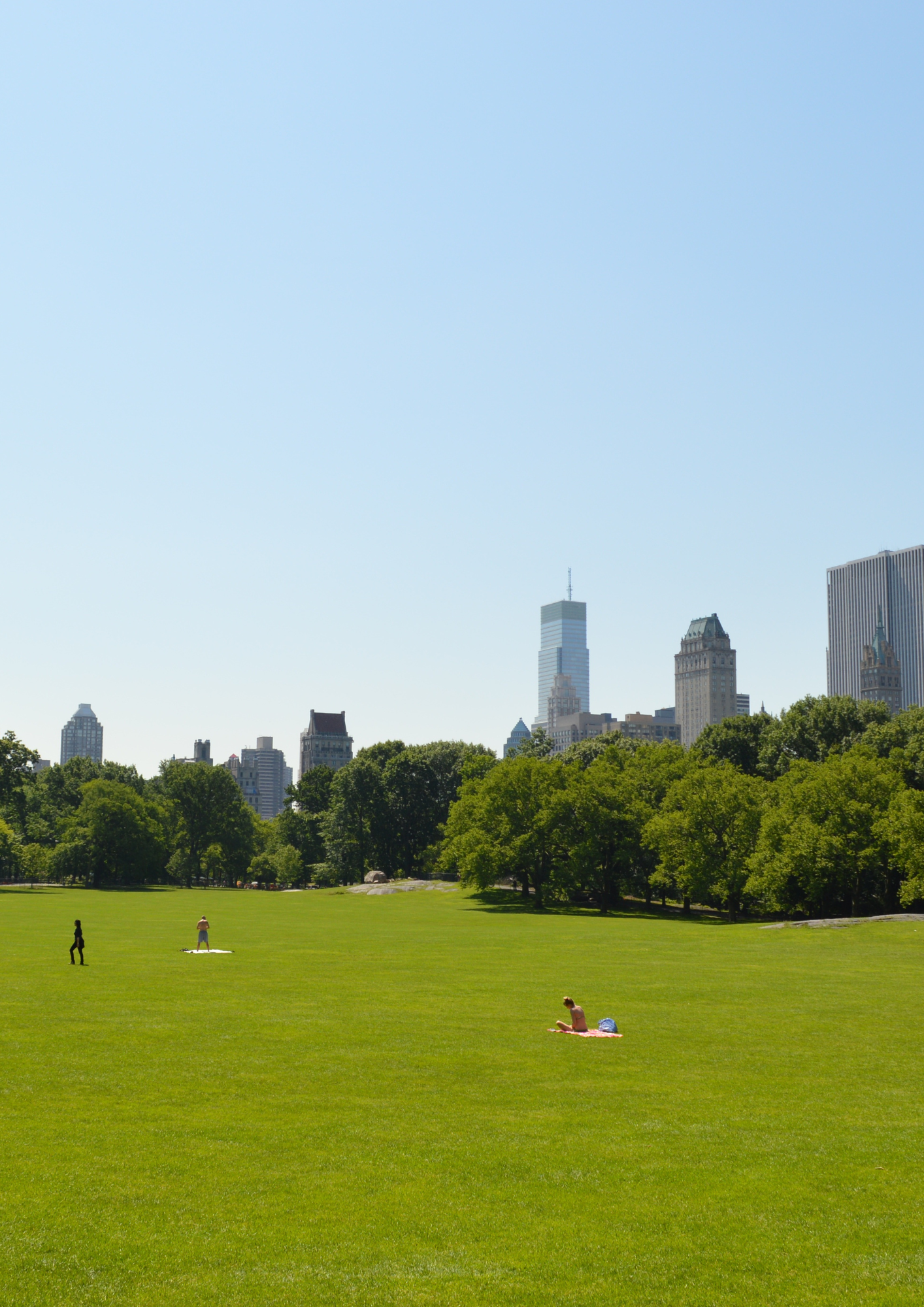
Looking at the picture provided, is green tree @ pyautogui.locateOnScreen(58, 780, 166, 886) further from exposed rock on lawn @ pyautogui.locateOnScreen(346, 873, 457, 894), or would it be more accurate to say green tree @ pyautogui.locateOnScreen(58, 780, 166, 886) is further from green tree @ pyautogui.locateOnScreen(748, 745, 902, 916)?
green tree @ pyautogui.locateOnScreen(748, 745, 902, 916)

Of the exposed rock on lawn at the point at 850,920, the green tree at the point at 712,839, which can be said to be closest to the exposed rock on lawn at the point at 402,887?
the green tree at the point at 712,839

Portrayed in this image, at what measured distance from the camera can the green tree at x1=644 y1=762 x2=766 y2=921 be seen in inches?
3361

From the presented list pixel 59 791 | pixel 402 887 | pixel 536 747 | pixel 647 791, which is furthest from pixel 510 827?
pixel 59 791

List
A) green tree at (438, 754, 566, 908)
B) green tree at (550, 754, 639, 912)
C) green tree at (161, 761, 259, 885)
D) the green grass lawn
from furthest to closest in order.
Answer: green tree at (161, 761, 259, 885), green tree at (438, 754, 566, 908), green tree at (550, 754, 639, 912), the green grass lawn

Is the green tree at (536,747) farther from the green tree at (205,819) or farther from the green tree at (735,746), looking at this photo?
the green tree at (205,819)

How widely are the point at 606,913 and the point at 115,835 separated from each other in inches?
2892

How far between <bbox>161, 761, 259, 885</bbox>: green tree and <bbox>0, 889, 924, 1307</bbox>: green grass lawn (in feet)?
426

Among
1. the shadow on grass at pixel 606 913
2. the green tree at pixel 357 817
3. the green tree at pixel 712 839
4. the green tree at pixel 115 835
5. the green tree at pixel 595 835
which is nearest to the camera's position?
the green tree at pixel 712 839

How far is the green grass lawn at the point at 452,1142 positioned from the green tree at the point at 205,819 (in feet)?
426

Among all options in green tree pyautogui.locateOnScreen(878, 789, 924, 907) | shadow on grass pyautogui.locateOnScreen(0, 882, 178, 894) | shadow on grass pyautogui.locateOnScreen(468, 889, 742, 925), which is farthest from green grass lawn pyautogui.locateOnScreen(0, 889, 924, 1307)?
shadow on grass pyautogui.locateOnScreen(0, 882, 178, 894)

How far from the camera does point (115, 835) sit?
5443 inches

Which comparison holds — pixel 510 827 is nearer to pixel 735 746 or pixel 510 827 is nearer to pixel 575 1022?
pixel 735 746

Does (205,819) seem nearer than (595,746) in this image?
No

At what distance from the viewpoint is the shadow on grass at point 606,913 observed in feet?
291
